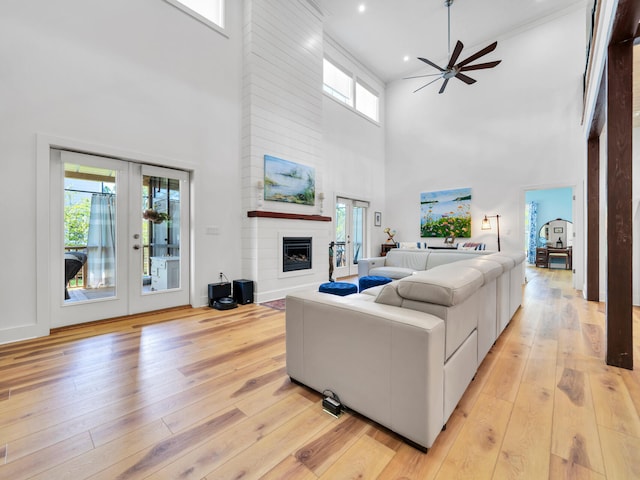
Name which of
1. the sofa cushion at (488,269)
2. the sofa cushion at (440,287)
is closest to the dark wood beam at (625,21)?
the sofa cushion at (488,269)

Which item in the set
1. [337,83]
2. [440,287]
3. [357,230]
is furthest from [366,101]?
[440,287]

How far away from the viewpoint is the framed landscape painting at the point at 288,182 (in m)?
4.64

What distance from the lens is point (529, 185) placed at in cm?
618

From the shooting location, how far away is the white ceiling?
5.48 meters

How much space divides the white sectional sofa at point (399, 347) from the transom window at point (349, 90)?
19.3 feet

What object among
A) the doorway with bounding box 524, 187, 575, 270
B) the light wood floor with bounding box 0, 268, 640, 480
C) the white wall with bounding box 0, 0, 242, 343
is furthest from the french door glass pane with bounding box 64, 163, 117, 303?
the doorway with bounding box 524, 187, 575, 270

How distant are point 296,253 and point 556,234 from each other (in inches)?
354

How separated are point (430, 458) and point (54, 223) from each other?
12.6 ft

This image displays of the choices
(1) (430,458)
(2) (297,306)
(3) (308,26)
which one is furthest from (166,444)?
(3) (308,26)

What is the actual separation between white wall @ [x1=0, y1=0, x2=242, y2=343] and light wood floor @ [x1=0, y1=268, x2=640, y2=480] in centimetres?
139

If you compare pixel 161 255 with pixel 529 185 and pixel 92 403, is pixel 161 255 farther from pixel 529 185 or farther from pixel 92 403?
pixel 529 185

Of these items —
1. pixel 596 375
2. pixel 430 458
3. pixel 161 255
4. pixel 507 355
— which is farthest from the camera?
pixel 161 255

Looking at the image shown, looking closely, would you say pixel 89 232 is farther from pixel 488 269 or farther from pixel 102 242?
pixel 488 269

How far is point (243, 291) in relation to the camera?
4.20 m
